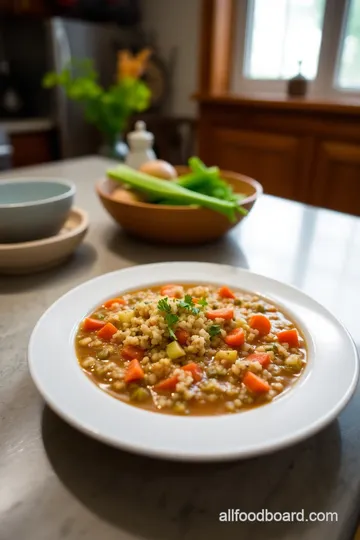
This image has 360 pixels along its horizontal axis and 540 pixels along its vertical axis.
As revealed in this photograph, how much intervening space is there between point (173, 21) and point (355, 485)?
372cm

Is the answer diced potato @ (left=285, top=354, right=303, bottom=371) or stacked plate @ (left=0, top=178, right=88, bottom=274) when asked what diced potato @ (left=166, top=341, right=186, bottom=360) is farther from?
stacked plate @ (left=0, top=178, right=88, bottom=274)

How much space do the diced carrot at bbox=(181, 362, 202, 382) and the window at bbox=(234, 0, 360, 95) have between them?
2.46 m

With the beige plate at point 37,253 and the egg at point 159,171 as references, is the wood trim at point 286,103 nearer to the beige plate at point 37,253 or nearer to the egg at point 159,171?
the egg at point 159,171

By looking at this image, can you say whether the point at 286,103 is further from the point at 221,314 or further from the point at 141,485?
the point at 141,485

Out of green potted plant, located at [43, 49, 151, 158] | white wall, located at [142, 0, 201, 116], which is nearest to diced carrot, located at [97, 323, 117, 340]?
green potted plant, located at [43, 49, 151, 158]

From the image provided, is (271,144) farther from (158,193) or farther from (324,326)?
(324,326)

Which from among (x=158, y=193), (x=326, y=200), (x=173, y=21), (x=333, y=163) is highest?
(x=173, y=21)

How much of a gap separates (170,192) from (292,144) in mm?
1739

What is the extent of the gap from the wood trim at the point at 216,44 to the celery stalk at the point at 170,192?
2.05m

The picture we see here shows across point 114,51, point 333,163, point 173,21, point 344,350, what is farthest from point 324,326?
point 173,21

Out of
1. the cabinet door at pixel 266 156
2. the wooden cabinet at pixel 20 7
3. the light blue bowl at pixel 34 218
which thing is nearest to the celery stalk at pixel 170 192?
the light blue bowl at pixel 34 218

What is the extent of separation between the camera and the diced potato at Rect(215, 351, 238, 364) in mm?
546

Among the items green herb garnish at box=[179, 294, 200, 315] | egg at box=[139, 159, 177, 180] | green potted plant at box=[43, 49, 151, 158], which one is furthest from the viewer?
green potted plant at box=[43, 49, 151, 158]

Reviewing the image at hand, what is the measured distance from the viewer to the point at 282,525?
40 centimetres
